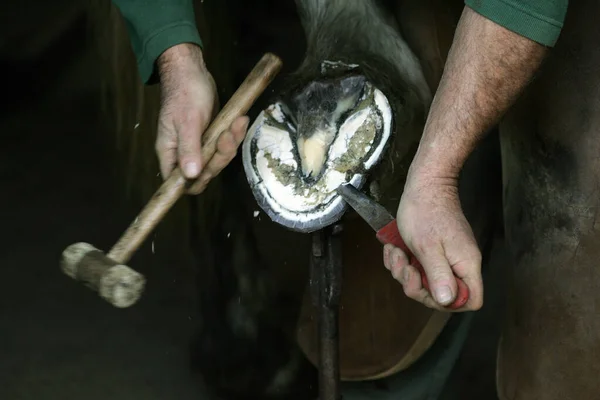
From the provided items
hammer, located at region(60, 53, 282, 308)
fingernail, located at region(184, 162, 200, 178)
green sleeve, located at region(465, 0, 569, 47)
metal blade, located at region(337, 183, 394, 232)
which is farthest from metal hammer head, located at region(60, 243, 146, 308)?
green sleeve, located at region(465, 0, 569, 47)

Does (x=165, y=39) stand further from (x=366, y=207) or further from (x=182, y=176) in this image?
(x=366, y=207)

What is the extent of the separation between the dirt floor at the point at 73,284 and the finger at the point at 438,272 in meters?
0.61

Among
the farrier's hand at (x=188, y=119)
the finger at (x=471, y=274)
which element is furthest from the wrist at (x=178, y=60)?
the finger at (x=471, y=274)

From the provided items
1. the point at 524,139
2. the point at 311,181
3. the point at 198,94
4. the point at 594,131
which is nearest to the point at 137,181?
the point at 198,94

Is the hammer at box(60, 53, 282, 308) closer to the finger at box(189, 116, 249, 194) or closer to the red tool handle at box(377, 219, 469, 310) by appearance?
the finger at box(189, 116, 249, 194)

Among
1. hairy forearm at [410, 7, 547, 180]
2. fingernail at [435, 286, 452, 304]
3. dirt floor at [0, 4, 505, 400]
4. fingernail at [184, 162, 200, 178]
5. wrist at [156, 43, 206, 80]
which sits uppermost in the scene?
hairy forearm at [410, 7, 547, 180]

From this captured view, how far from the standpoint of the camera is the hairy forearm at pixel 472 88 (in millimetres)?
982

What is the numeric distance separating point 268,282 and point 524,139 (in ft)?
2.02

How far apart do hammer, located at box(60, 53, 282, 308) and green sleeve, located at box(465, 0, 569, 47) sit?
0.35m

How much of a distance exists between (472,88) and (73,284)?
37.2 inches

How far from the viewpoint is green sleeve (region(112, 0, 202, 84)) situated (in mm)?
1285

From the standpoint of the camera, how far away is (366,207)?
108 centimetres

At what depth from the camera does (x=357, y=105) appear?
3.86ft

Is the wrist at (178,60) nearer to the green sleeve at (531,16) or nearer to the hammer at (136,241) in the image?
the hammer at (136,241)
